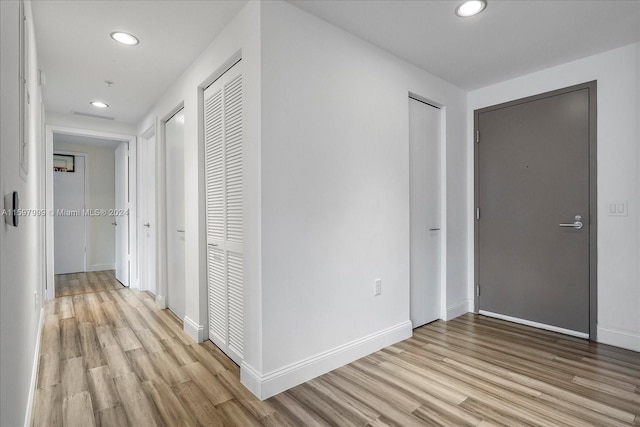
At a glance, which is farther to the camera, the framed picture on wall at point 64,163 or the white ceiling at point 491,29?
the framed picture on wall at point 64,163

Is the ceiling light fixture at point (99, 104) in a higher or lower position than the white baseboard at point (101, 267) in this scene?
higher

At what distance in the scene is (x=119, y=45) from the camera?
2.65 m

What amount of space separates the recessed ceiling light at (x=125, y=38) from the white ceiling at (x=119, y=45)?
Answer: 4cm

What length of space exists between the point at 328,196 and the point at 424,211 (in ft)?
4.44

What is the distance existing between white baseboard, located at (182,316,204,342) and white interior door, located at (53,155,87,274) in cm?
442

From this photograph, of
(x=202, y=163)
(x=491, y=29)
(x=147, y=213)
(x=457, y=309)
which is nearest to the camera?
(x=491, y=29)

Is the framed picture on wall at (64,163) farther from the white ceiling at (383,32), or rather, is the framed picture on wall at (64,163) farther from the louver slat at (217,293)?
the louver slat at (217,293)

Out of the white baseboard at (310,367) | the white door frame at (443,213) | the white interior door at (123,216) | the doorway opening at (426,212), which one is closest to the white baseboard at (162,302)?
the white interior door at (123,216)

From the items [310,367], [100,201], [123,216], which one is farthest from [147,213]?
[310,367]

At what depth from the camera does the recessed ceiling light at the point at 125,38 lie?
248 centimetres

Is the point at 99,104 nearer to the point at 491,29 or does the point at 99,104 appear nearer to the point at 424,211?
the point at 424,211

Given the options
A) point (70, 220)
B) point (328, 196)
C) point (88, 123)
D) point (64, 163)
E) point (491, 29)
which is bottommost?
point (70, 220)

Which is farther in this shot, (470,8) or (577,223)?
(577,223)

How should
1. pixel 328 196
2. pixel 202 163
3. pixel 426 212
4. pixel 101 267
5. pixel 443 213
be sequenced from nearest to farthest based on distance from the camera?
pixel 328 196 → pixel 202 163 → pixel 426 212 → pixel 443 213 → pixel 101 267
